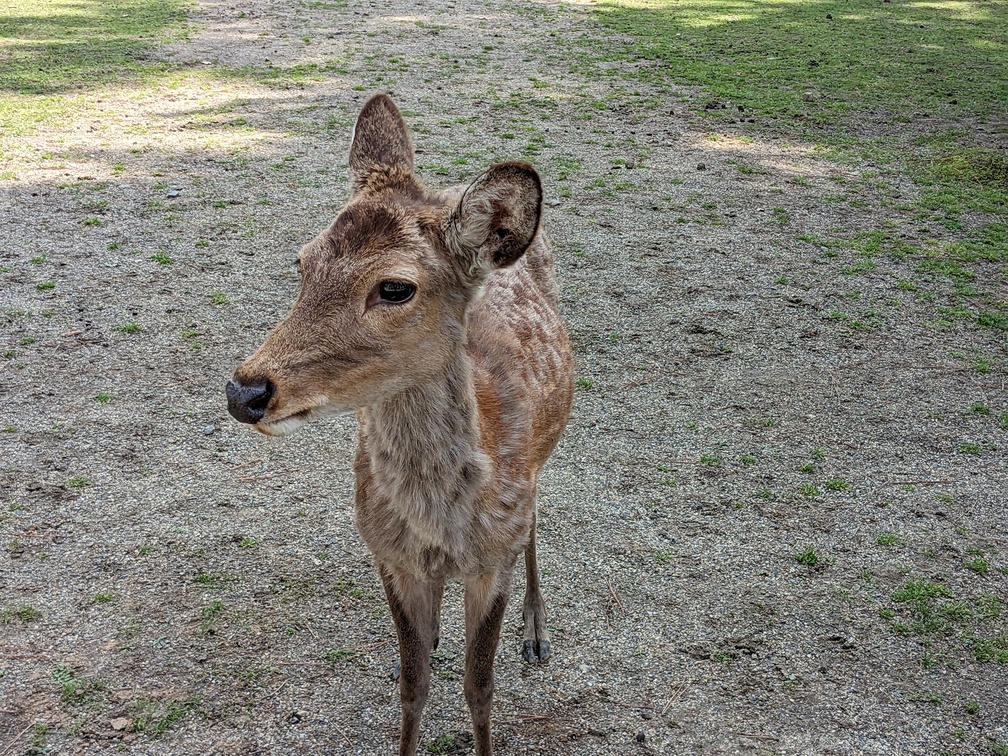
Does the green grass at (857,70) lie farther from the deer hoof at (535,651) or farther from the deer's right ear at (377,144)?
the deer's right ear at (377,144)

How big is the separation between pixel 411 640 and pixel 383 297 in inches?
49.8

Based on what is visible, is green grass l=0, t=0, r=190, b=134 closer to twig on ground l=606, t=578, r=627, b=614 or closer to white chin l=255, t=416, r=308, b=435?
twig on ground l=606, t=578, r=627, b=614

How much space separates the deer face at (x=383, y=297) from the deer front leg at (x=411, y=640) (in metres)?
0.75

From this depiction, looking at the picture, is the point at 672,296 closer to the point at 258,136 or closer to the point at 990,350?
the point at 990,350

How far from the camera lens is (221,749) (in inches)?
139

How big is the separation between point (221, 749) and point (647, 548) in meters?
2.15

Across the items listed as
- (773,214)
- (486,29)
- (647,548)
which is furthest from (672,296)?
(486,29)

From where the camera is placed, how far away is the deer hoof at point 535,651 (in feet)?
13.2

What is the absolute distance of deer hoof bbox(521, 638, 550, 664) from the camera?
13.2 ft

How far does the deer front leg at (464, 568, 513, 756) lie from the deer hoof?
1.91ft

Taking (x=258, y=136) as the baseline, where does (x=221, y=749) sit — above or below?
below

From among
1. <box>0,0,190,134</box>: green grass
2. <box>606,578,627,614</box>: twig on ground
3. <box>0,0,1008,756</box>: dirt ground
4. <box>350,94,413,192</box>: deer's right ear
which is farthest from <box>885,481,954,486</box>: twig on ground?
<box>0,0,190,134</box>: green grass

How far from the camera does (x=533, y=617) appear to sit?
4.14 m

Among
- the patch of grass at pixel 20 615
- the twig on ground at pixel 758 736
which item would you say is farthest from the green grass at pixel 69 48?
the twig on ground at pixel 758 736
